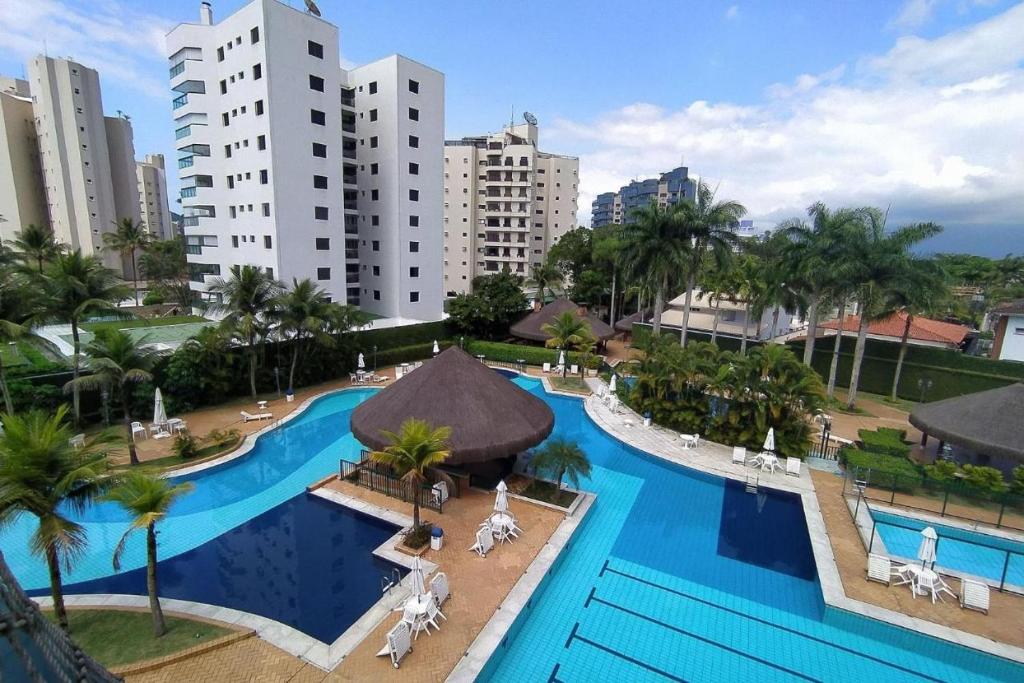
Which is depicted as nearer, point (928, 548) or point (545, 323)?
point (928, 548)

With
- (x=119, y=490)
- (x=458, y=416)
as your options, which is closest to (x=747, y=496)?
(x=458, y=416)

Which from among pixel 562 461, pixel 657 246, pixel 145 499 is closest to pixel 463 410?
pixel 562 461

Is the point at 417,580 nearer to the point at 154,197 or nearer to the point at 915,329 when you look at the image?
the point at 915,329

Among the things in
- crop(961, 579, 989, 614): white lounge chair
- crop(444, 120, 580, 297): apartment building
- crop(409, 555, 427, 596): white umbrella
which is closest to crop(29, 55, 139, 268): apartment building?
crop(444, 120, 580, 297): apartment building

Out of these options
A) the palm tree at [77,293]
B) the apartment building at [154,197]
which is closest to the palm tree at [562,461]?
the palm tree at [77,293]

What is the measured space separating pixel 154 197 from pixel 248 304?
111937 millimetres

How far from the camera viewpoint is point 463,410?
50.3 feet

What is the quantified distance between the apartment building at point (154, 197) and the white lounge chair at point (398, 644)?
116 meters

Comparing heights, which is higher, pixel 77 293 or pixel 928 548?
pixel 77 293

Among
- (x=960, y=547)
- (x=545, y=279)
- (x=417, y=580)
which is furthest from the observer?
Answer: (x=545, y=279)

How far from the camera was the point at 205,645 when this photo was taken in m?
8.95

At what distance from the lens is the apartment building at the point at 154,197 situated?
103 meters

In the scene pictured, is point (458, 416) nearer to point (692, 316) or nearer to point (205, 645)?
point (205, 645)

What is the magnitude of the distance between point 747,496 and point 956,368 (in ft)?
65.6
